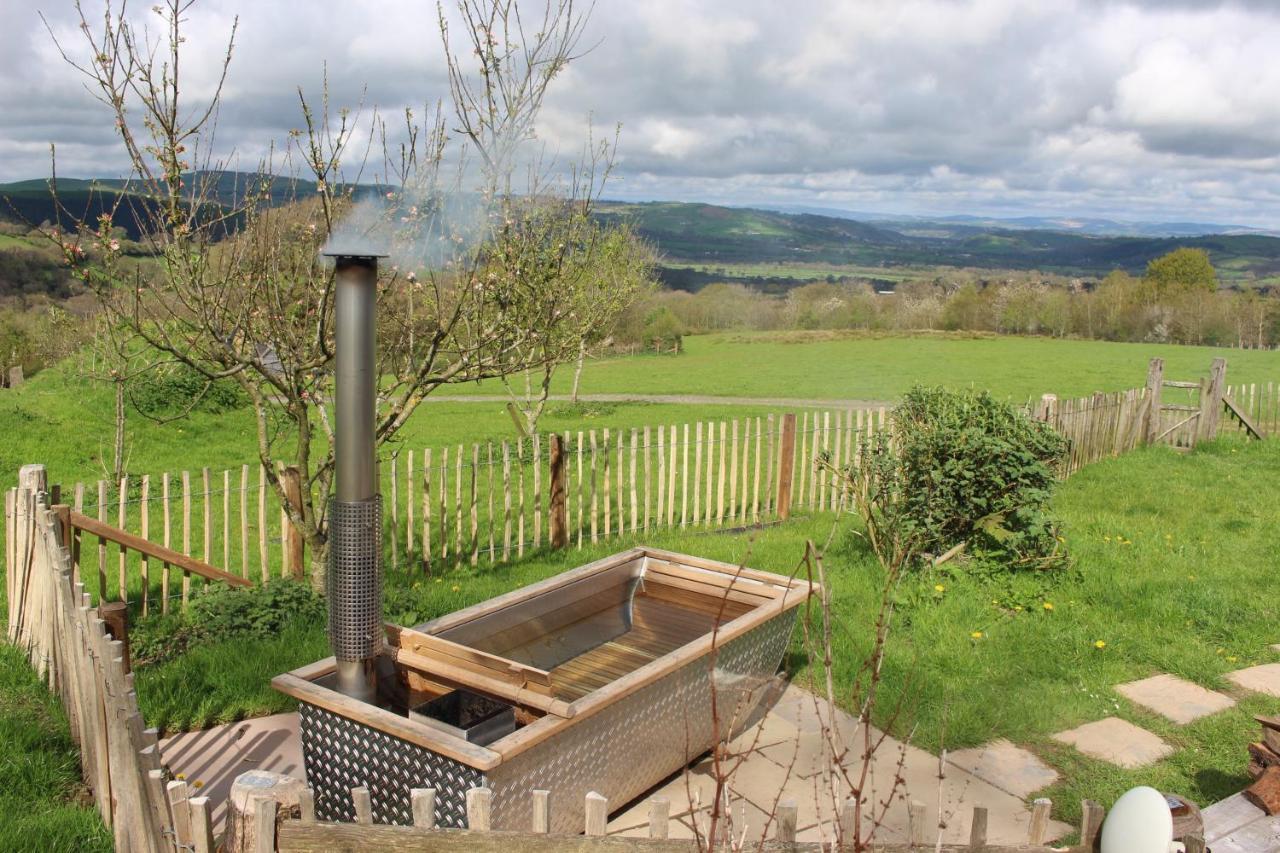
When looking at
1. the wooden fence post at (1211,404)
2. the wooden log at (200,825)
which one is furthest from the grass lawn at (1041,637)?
the wooden fence post at (1211,404)

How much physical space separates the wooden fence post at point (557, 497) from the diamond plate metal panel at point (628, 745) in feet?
12.4

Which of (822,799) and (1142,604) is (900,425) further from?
(822,799)

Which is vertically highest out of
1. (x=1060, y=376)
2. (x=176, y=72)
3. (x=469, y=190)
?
(x=176, y=72)

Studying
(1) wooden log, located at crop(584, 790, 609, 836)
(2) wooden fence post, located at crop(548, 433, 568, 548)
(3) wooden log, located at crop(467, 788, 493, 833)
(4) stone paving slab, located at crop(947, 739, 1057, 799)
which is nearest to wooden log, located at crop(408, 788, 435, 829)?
(3) wooden log, located at crop(467, 788, 493, 833)

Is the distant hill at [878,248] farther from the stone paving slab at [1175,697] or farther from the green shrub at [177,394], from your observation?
the stone paving slab at [1175,697]

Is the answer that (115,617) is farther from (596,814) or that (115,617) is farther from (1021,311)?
(1021,311)

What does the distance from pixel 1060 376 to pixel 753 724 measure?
2692 centimetres

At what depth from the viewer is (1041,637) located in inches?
259

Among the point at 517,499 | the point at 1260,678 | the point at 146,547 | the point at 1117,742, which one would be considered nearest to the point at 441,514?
the point at 146,547

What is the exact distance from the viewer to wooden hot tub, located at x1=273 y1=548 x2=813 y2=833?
12.0 feet

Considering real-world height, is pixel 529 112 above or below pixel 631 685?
above

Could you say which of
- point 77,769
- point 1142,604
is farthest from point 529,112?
point 1142,604

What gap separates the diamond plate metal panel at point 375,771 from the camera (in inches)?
141

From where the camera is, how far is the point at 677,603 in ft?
19.5
